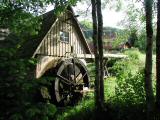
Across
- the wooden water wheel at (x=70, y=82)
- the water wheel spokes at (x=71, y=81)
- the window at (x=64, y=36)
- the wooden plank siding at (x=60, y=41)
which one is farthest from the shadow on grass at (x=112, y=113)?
the window at (x=64, y=36)

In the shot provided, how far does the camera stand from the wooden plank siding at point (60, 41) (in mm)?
18750

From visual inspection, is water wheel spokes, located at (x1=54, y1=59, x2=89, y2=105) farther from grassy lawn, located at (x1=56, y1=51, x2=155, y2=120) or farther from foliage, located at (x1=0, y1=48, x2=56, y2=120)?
foliage, located at (x1=0, y1=48, x2=56, y2=120)

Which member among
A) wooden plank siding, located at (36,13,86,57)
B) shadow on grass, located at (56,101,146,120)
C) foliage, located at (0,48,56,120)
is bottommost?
shadow on grass, located at (56,101,146,120)

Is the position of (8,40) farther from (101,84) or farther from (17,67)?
(101,84)

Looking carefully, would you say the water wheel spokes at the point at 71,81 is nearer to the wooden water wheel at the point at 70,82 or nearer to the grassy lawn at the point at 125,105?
the wooden water wheel at the point at 70,82

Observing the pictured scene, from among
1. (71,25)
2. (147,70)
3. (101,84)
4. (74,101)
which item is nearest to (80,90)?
(74,101)

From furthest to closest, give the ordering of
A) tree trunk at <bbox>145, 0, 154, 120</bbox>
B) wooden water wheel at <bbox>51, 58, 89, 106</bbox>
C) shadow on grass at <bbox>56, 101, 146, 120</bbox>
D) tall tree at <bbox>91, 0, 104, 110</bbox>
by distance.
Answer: wooden water wheel at <bbox>51, 58, 89, 106</bbox> → tall tree at <bbox>91, 0, 104, 110</bbox> → shadow on grass at <bbox>56, 101, 146, 120</bbox> → tree trunk at <bbox>145, 0, 154, 120</bbox>

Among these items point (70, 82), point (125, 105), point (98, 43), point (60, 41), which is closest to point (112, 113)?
point (125, 105)

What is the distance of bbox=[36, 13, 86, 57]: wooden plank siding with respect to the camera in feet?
61.5

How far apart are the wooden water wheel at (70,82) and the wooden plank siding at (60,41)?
0.96 metres

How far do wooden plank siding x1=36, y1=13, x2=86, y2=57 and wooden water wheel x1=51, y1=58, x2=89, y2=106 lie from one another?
0.96 meters

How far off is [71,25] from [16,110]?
17.2m

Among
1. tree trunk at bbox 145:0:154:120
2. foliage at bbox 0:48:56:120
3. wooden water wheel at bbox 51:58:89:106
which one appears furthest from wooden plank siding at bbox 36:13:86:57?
foliage at bbox 0:48:56:120

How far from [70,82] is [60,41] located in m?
2.68
